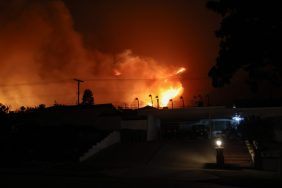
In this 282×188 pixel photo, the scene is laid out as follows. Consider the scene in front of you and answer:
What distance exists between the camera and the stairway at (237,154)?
3162 cm

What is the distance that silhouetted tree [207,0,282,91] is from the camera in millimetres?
19562

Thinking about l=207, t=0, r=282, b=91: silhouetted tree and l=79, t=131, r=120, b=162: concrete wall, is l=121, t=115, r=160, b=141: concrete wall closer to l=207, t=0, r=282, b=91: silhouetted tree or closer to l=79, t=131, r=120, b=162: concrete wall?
l=79, t=131, r=120, b=162: concrete wall

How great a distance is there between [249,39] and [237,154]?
16.3 meters

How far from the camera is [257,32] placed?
19.9 m

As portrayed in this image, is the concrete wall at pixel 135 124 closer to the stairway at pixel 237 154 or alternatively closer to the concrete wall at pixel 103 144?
the concrete wall at pixel 103 144

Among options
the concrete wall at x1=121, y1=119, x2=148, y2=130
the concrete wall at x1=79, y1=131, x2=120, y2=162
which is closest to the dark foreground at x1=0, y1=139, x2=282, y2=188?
the concrete wall at x1=79, y1=131, x2=120, y2=162

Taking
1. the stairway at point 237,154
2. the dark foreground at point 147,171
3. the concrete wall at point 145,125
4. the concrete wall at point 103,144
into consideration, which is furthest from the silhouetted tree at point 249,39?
the concrete wall at point 145,125

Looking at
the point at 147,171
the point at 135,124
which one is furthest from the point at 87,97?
the point at 147,171

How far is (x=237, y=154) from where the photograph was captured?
3481cm

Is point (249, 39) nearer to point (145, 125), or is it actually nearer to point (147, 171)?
point (147, 171)

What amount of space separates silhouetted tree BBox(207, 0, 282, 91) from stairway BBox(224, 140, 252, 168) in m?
10.2

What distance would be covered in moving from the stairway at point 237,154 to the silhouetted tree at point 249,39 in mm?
10233

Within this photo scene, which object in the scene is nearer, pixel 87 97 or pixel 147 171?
pixel 147 171

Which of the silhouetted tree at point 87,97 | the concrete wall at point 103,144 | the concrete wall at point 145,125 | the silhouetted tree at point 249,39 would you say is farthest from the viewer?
the silhouetted tree at point 87,97
